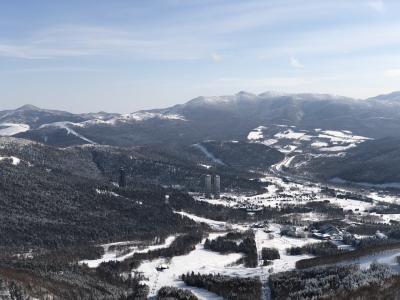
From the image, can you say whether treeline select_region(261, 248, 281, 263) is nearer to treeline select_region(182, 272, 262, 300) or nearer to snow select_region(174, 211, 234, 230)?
treeline select_region(182, 272, 262, 300)

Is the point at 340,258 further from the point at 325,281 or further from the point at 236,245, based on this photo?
the point at 236,245

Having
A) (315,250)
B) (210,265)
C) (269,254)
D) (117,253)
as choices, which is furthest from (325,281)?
(117,253)

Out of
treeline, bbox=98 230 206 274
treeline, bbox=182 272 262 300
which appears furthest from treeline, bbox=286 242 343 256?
treeline, bbox=182 272 262 300

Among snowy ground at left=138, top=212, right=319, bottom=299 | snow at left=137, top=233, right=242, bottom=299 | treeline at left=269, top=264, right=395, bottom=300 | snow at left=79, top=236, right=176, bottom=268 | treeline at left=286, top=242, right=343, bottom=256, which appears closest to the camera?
treeline at left=269, top=264, right=395, bottom=300

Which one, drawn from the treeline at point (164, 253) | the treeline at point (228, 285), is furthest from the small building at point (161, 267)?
the treeline at point (228, 285)

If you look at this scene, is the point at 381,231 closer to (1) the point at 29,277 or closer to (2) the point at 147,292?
(2) the point at 147,292

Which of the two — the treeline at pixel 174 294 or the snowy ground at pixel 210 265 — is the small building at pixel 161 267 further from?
the treeline at pixel 174 294
